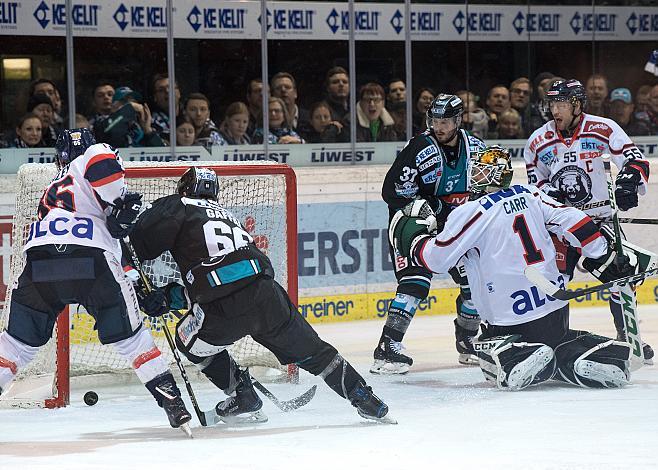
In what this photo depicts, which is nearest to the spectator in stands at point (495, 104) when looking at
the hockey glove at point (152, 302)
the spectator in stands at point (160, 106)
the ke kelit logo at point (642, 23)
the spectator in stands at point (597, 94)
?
the spectator in stands at point (597, 94)

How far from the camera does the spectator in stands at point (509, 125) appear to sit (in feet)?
27.8

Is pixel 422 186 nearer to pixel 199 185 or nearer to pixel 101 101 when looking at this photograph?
pixel 199 185

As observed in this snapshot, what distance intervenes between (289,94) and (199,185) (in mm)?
3234

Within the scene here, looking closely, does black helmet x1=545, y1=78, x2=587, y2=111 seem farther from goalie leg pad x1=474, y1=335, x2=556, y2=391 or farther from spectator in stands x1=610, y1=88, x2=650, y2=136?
spectator in stands x1=610, y1=88, x2=650, y2=136

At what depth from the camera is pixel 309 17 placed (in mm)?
7965

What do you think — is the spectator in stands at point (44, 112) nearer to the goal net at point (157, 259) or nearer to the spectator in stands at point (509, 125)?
the goal net at point (157, 259)

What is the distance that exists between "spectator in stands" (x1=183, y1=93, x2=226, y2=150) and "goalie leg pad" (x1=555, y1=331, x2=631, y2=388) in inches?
115

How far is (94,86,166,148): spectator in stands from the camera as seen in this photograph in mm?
7195

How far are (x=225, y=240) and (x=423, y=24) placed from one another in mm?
4045

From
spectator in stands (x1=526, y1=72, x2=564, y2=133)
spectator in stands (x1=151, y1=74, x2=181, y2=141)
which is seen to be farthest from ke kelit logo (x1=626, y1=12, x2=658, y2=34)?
spectator in stands (x1=151, y1=74, x2=181, y2=141)

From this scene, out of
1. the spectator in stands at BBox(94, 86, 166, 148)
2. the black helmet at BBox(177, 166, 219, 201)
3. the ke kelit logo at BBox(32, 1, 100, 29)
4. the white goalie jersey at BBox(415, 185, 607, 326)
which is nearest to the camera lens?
the black helmet at BBox(177, 166, 219, 201)

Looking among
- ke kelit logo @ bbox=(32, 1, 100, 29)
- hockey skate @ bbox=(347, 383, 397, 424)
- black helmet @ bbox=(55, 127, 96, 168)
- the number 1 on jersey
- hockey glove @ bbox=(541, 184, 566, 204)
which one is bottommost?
hockey skate @ bbox=(347, 383, 397, 424)

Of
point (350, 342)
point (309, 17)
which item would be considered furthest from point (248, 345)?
point (309, 17)

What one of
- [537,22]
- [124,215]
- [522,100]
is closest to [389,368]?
[124,215]
